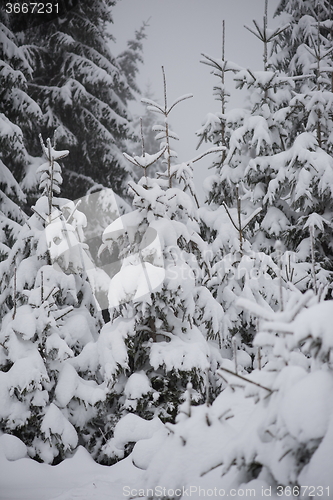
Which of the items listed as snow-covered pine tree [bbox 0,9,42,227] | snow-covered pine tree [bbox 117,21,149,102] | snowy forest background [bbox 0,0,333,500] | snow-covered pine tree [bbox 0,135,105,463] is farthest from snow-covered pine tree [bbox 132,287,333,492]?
snow-covered pine tree [bbox 117,21,149,102]

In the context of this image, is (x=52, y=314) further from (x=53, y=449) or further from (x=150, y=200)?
(x=150, y=200)

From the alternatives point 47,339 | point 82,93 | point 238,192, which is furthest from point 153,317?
point 82,93

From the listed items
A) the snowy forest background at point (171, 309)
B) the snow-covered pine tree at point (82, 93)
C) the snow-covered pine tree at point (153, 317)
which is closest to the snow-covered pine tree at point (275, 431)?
the snowy forest background at point (171, 309)

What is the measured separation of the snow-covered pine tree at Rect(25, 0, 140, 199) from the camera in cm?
1034

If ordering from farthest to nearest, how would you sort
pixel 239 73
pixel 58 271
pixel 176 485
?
pixel 239 73, pixel 58 271, pixel 176 485

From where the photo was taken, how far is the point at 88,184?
34.7ft

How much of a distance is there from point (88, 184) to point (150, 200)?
699cm

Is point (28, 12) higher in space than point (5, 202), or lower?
higher

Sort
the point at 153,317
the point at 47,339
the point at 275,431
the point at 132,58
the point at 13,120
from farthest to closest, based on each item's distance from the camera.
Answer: the point at 132,58, the point at 13,120, the point at 153,317, the point at 47,339, the point at 275,431

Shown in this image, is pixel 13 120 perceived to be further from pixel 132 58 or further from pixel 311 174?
pixel 132 58

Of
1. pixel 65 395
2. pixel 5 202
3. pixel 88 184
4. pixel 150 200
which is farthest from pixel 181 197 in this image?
pixel 88 184

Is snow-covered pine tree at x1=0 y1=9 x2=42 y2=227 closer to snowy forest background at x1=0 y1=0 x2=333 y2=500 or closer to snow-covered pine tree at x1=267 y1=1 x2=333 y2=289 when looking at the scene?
snowy forest background at x1=0 y1=0 x2=333 y2=500

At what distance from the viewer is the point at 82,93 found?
10211 millimetres

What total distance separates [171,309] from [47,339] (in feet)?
5.00
